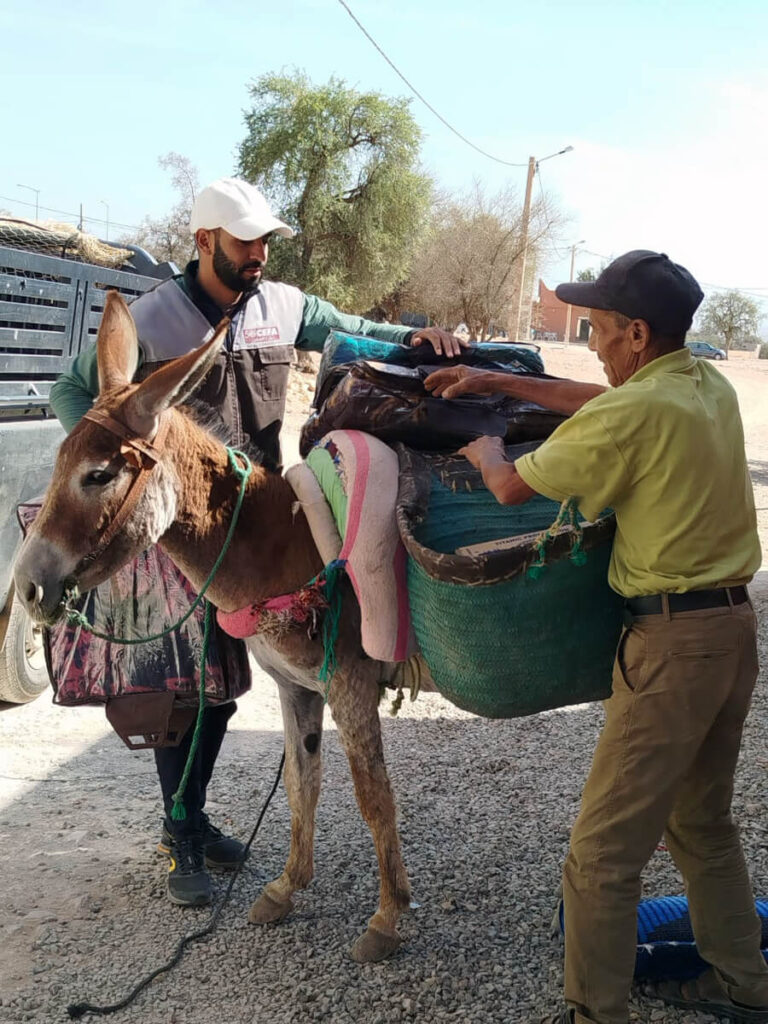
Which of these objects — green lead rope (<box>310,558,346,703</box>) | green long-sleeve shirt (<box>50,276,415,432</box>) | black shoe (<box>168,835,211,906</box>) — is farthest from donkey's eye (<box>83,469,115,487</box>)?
black shoe (<box>168,835,211,906</box>)

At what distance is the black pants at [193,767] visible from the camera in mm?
3480

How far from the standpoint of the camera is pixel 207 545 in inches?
113

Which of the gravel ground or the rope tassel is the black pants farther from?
the rope tassel

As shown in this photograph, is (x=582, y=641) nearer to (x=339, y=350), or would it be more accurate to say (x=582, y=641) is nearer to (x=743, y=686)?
(x=743, y=686)

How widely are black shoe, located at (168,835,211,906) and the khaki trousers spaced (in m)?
1.57

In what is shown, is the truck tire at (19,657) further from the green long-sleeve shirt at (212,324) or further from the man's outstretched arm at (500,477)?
the man's outstretched arm at (500,477)

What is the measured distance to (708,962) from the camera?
8.94ft

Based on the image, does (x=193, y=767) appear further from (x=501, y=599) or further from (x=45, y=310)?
(x=45, y=310)

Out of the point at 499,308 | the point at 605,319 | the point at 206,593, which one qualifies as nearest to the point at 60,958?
the point at 206,593

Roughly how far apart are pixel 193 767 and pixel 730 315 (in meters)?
83.1

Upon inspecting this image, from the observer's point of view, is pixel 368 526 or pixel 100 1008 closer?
pixel 368 526

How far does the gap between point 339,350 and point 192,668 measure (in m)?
1.26

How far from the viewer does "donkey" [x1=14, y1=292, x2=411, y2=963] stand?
8.30 feet

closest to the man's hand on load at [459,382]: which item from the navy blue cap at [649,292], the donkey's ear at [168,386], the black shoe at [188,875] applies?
the navy blue cap at [649,292]
